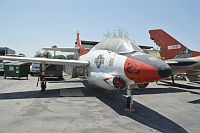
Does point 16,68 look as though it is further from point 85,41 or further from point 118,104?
point 118,104

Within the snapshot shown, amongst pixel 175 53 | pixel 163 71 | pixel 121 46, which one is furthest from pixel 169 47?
pixel 163 71

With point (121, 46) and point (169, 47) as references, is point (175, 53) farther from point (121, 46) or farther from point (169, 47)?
point (121, 46)

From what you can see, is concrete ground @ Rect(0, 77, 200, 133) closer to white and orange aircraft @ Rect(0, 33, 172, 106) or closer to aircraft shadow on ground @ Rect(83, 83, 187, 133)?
aircraft shadow on ground @ Rect(83, 83, 187, 133)

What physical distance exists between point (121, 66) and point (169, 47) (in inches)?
555

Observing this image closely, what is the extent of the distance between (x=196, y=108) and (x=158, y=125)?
3.98 meters

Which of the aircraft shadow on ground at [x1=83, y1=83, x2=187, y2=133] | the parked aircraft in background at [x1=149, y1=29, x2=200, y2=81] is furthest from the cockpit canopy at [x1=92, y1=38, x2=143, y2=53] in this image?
the parked aircraft in background at [x1=149, y1=29, x2=200, y2=81]

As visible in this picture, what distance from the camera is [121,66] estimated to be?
908cm

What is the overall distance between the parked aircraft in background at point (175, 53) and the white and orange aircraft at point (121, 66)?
352 inches

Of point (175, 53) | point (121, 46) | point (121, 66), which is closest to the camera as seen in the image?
point (121, 66)

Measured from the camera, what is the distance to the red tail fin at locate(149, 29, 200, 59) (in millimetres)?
21094

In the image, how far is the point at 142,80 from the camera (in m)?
8.15

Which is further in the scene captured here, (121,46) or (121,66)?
(121,46)

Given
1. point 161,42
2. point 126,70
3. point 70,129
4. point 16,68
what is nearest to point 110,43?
point 126,70

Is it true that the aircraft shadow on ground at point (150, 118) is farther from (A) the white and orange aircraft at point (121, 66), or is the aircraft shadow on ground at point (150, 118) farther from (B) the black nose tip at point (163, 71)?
(B) the black nose tip at point (163, 71)
